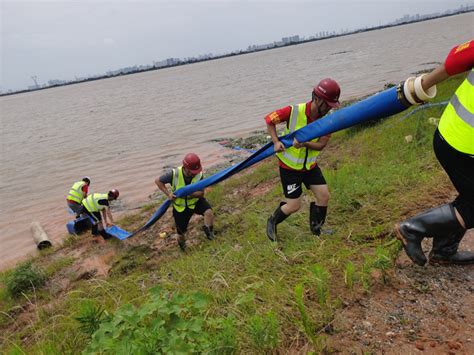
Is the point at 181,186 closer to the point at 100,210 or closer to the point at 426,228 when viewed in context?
the point at 100,210

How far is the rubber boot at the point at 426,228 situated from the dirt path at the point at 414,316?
21 cm

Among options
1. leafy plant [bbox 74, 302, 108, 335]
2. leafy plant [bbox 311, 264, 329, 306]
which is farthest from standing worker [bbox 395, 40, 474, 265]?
leafy plant [bbox 74, 302, 108, 335]

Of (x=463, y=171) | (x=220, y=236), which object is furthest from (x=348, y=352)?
(x=220, y=236)

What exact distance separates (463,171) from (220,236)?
12.7 ft

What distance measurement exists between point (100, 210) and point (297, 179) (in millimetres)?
5228

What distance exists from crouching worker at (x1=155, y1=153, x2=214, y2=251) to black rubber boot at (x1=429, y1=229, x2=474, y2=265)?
344cm

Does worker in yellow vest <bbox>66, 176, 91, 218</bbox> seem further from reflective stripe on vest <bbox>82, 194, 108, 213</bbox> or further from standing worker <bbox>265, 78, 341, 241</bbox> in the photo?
standing worker <bbox>265, 78, 341, 241</bbox>

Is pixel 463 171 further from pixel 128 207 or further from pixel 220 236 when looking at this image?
pixel 128 207

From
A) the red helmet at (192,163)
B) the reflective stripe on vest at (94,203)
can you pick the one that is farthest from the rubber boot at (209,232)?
the reflective stripe on vest at (94,203)

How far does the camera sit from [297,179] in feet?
13.2

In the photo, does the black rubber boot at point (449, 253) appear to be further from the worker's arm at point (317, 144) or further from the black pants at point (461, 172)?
the worker's arm at point (317, 144)

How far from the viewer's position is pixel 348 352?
2.19 m

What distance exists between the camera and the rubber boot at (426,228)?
2.57 meters

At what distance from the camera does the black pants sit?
231cm
